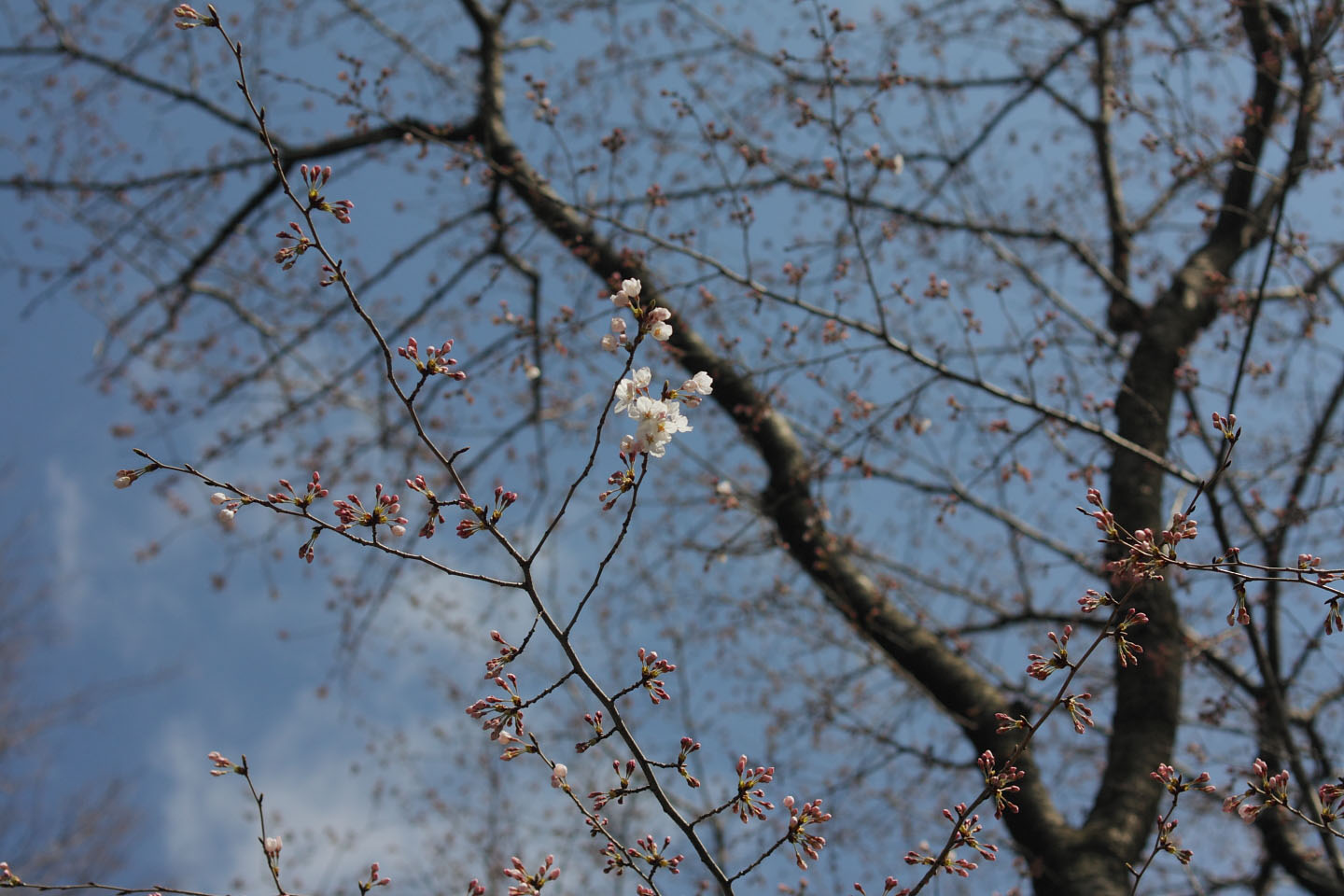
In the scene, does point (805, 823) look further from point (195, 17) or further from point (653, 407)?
point (195, 17)

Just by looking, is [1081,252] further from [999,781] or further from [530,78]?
[999,781]

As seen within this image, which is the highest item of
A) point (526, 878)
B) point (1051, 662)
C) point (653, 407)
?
point (653, 407)

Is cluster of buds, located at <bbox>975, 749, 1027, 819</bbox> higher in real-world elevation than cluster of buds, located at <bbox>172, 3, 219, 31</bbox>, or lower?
lower

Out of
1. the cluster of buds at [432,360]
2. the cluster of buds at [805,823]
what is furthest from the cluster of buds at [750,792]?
the cluster of buds at [432,360]

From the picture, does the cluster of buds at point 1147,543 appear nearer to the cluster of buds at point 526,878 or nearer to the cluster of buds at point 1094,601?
the cluster of buds at point 1094,601

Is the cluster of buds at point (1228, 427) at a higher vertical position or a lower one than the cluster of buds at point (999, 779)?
higher

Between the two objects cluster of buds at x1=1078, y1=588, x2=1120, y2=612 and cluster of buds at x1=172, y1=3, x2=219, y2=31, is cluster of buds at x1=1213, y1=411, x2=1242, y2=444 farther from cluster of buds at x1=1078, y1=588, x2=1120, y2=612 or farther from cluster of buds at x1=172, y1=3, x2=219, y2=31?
cluster of buds at x1=172, y1=3, x2=219, y2=31

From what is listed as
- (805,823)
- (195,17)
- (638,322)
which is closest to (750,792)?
(805,823)

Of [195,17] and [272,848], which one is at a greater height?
[195,17]

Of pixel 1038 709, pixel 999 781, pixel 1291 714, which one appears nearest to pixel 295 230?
pixel 999 781

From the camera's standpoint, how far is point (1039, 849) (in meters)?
3.33

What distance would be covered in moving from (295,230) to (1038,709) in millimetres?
4168

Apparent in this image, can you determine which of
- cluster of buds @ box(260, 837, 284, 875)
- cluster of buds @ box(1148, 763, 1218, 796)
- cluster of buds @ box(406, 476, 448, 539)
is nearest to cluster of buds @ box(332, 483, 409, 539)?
cluster of buds @ box(406, 476, 448, 539)

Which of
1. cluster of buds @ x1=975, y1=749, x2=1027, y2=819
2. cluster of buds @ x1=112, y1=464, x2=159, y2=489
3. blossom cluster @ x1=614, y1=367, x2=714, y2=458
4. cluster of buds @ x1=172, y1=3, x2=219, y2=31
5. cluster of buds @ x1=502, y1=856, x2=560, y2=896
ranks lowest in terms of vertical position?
cluster of buds @ x1=502, y1=856, x2=560, y2=896
